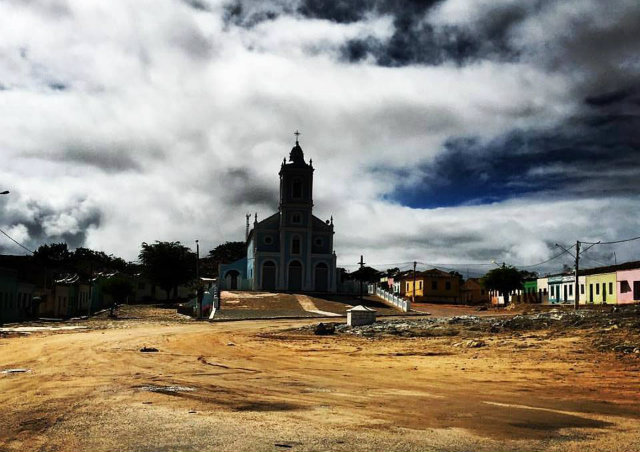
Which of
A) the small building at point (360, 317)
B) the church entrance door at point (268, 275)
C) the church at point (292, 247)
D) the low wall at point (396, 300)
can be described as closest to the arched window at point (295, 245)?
the church at point (292, 247)

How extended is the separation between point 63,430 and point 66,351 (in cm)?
1268

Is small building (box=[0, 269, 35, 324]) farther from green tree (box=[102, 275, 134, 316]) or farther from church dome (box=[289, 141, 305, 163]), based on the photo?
church dome (box=[289, 141, 305, 163])

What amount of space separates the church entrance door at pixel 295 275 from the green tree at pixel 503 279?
24.5 m

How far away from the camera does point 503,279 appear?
257ft

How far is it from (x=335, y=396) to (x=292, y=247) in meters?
62.2

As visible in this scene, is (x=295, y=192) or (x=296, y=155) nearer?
(x=295, y=192)

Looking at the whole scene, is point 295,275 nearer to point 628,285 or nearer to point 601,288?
point 601,288

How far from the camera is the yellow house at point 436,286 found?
85.6 meters

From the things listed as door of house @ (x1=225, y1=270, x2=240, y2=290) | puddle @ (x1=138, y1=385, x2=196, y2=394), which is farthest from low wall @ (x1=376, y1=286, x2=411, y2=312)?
puddle @ (x1=138, y1=385, x2=196, y2=394)

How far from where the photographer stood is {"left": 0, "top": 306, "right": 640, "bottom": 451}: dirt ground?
23.9 ft

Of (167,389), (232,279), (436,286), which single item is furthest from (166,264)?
(167,389)

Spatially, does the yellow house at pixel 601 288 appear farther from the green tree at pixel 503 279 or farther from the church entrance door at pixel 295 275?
the church entrance door at pixel 295 275

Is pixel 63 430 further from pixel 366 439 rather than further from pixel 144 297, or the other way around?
pixel 144 297

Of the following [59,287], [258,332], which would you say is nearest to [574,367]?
[258,332]
